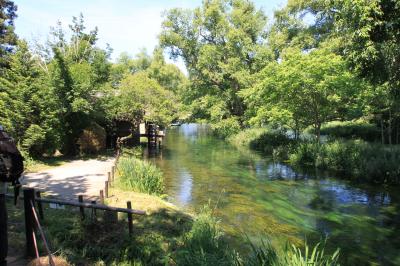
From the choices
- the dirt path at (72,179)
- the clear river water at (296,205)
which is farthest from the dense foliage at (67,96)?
the clear river water at (296,205)

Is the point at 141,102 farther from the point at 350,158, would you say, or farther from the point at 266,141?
the point at 350,158

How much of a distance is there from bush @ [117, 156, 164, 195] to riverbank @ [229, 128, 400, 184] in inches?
385

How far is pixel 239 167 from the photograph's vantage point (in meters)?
22.2

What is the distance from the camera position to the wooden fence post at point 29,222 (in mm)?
6012

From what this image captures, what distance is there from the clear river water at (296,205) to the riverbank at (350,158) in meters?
0.84

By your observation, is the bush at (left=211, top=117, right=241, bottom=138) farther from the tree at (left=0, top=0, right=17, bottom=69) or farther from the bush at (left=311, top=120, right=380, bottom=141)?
the tree at (left=0, top=0, right=17, bottom=69)

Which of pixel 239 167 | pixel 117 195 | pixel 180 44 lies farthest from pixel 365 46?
pixel 180 44

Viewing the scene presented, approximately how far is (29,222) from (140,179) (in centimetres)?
749

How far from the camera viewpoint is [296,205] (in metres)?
13.6

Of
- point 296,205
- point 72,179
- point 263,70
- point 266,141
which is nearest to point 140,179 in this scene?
point 72,179

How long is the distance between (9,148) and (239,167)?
1811 cm

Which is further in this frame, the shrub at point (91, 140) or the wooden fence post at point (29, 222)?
the shrub at point (91, 140)

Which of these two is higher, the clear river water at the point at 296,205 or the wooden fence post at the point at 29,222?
the wooden fence post at the point at 29,222

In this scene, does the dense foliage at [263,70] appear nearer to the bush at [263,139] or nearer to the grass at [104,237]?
the bush at [263,139]
